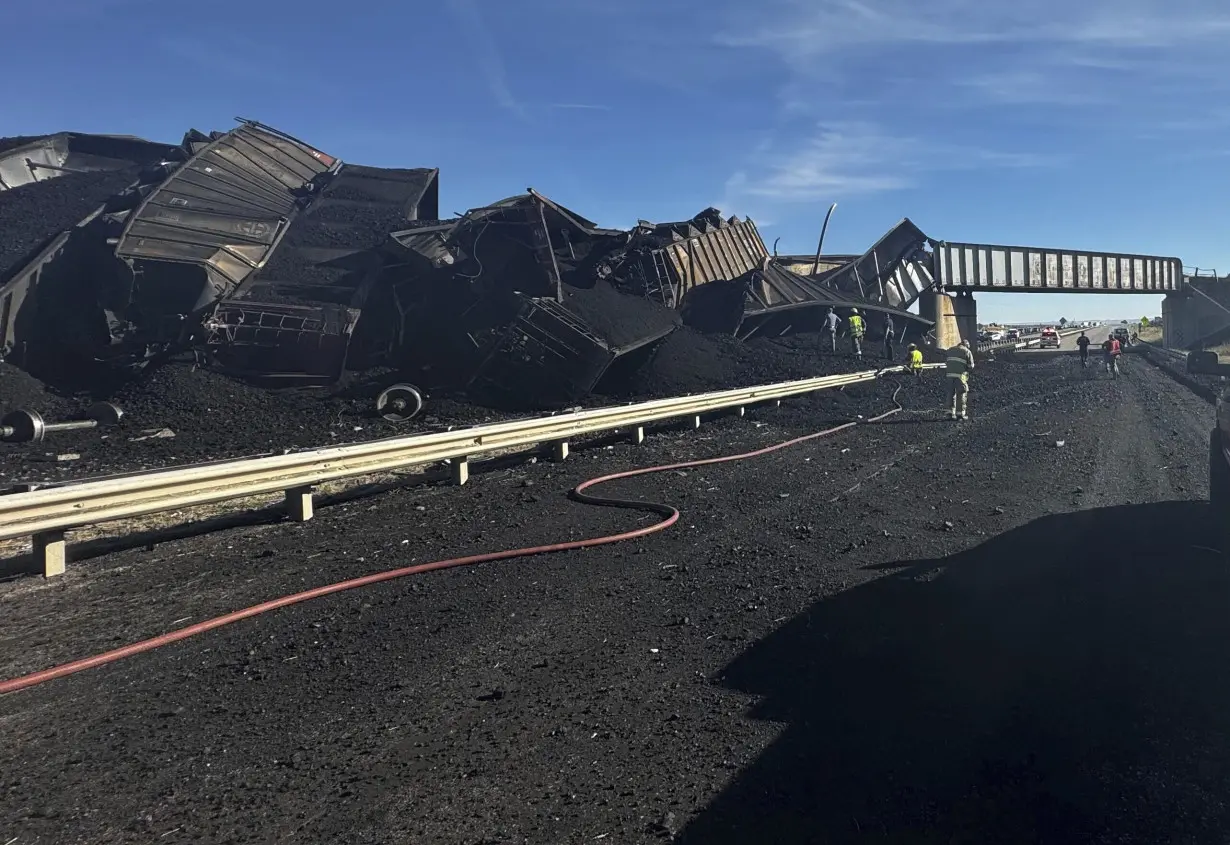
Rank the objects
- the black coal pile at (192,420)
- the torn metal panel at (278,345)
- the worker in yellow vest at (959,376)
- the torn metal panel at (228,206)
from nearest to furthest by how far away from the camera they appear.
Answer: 1. the black coal pile at (192,420)
2. the worker in yellow vest at (959,376)
3. the torn metal panel at (278,345)
4. the torn metal panel at (228,206)

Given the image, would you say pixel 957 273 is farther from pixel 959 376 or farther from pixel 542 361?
pixel 542 361

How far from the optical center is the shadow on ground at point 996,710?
2.94 m

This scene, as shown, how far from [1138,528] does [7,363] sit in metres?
16.2

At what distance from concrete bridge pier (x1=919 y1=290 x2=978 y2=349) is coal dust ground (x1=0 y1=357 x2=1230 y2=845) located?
2850cm

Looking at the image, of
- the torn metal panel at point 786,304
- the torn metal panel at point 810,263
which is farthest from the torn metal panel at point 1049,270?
the torn metal panel at point 786,304

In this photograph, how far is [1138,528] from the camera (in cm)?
695

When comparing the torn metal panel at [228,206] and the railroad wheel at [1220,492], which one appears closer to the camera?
the railroad wheel at [1220,492]

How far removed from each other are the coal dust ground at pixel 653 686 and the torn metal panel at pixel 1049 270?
30882mm

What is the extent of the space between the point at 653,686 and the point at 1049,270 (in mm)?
43484

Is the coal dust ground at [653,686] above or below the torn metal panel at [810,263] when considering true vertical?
below

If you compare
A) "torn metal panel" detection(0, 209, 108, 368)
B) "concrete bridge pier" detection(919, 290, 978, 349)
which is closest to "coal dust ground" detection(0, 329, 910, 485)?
"torn metal panel" detection(0, 209, 108, 368)

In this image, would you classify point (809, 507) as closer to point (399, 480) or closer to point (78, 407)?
point (399, 480)

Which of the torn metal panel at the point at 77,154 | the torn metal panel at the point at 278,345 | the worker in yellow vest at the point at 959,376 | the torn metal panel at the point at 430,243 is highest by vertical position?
the torn metal panel at the point at 77,154

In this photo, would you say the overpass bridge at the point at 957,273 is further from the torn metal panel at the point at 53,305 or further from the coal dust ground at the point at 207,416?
the torn metal panel at the point at 53,305
